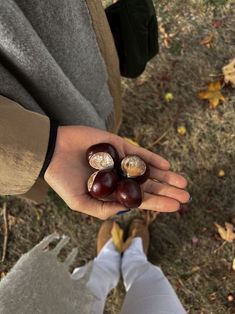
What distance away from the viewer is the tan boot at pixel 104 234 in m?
2.20

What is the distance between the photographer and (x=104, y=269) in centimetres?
203

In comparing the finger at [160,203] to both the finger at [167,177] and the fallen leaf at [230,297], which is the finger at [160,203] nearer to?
the finger at [167,177]

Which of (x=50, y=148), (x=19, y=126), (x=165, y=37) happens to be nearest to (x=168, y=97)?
(x=165, y=37)

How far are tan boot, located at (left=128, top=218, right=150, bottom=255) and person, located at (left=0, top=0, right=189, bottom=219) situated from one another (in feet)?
2.81

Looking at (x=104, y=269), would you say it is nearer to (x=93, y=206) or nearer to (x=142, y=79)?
(x=93, y=206)

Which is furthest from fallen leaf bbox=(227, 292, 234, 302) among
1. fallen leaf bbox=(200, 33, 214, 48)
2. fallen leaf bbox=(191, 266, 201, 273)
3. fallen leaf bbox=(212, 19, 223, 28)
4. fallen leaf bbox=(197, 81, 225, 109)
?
fallen leaf bbox=(212, 19, 223, 28)

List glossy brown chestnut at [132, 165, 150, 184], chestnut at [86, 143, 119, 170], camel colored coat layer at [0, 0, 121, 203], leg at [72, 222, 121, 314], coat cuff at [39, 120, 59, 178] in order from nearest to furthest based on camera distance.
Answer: camel colored coat layer at [0, 0, 121, 203] < coat cuff at [39, 120, 59, 178] < chestnut at [86, 143, 119, 170] < glossy brown chestnut at [132, 165, 150, 184] < leg at [72, 222, 121, 314]

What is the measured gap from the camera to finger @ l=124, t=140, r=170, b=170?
1312 millimetres

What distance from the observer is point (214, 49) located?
7.53 feet

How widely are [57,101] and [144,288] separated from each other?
3.19ft

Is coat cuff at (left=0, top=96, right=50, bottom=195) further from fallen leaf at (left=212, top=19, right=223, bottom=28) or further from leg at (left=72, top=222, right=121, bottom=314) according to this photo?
fallen leaf at (left=212, top=19, right=223, bottom=28)

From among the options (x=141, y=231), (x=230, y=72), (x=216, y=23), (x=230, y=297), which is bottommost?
(x=230, y=297)

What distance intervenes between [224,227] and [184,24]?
1.21m

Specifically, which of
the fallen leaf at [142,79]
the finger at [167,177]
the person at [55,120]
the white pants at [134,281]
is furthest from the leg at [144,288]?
the fallen leaf at [142,79]
